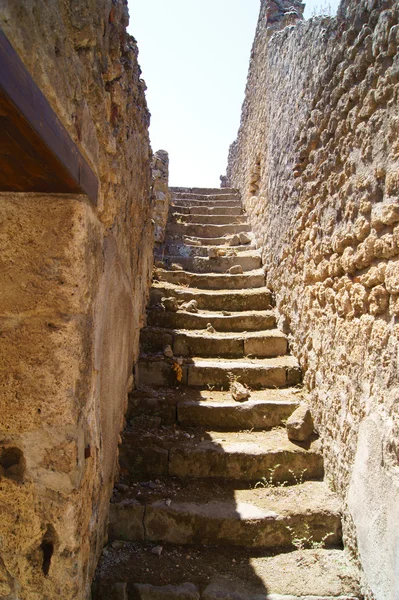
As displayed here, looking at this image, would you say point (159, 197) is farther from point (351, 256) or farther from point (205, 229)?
point (351, 256)

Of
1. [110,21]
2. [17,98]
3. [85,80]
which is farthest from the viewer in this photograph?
[110,21]

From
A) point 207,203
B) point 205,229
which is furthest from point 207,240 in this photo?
point 207,203

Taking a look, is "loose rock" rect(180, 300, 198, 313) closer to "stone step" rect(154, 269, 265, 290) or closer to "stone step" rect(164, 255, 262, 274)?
"stone step" rect(154, 269, 265, 290)

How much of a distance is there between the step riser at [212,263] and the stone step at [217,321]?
1.20 meters

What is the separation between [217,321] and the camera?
4.32 metres

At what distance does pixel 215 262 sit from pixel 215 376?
7.14 ft

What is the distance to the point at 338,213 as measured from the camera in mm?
2826

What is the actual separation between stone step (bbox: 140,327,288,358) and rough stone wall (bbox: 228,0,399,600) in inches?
7.5

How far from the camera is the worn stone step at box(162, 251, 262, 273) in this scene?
5.41 meters

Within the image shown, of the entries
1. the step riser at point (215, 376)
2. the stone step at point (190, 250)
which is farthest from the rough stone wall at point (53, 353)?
the stone step at point (190, 250)

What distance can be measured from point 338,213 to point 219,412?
160cm

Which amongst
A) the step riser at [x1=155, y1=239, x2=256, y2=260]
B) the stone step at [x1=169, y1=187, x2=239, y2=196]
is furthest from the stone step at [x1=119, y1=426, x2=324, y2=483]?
the stone step at [x1=169, y1=187, x2=239, y2=196]

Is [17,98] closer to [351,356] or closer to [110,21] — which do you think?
[110,21]

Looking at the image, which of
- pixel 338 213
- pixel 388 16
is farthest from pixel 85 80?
pixel 338 213
